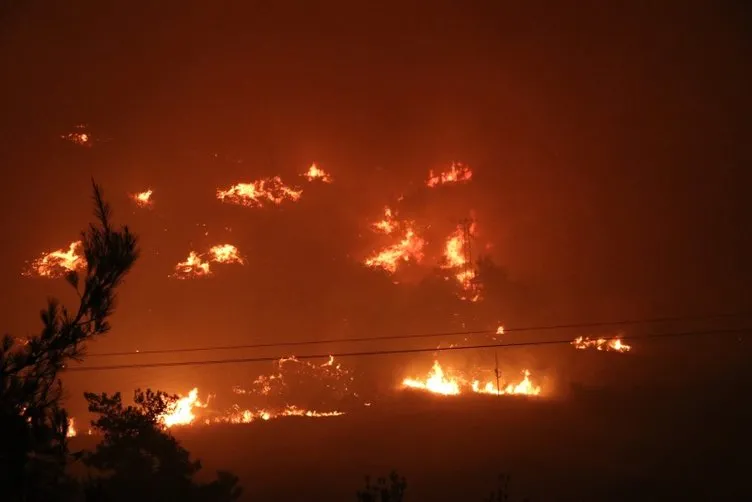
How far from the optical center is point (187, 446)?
45969 mm

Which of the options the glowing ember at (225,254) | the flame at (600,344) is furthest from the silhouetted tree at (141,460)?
the flame at (600,344)

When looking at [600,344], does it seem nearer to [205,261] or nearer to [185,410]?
[185,410]

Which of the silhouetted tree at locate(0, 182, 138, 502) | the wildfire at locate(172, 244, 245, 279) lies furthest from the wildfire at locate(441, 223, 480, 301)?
the silhouetted tree at locate(0, 182, 138, 502)

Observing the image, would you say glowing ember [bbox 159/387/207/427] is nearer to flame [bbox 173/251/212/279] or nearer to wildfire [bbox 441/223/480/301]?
flame [bbox 173/251/212/279]

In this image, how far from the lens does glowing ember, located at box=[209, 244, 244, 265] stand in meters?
62.4

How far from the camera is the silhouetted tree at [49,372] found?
6.26 metres

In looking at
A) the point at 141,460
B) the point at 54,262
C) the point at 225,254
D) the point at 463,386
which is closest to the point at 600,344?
the point at 463,386

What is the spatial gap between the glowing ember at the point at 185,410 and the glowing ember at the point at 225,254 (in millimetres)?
14664

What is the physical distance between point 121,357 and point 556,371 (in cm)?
4754

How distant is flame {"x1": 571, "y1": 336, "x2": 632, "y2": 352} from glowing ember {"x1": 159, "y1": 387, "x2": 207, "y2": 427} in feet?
137

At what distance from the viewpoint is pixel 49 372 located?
7.48 metres

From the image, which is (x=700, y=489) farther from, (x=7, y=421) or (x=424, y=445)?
(x=7, y=421)

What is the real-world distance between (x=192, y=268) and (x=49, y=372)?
5576 centimetres

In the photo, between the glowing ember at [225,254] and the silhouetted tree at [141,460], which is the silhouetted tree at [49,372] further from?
the glowing ember at [225,254]
